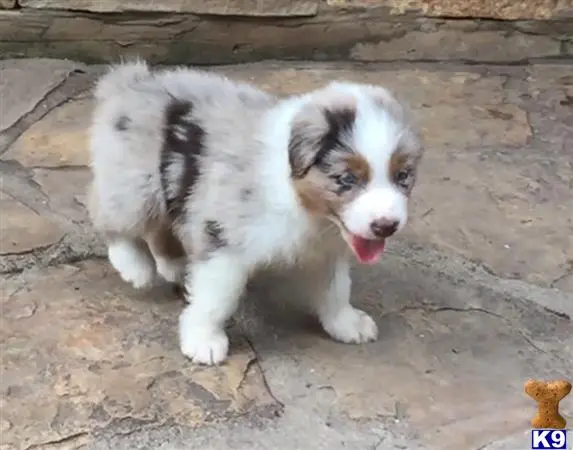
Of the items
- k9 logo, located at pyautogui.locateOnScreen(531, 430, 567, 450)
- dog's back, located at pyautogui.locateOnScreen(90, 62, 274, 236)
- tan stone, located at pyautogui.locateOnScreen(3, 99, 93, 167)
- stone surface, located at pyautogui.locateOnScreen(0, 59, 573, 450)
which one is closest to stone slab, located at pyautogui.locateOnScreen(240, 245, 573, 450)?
stone surface, located at pyautogui.locateOnScreen(0, 59, 573, 450)

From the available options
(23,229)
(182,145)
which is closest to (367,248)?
(182,145)

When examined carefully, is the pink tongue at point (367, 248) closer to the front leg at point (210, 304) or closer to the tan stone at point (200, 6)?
the front leg at point (210, 304)

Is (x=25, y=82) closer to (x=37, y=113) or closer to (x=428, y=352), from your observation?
(x=37, y=113)

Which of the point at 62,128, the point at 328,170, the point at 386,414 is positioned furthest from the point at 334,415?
the point at 62,128

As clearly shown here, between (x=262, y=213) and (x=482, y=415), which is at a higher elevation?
(x=262, y=213)

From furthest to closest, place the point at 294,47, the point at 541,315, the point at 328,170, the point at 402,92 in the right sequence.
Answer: the point at 294,47 < the point at 402,92 < the point at 541,315 < the point at 328,170

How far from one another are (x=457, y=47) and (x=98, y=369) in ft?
7.07

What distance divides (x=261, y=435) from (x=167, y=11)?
2077mm

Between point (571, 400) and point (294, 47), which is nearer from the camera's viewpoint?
point (571, 400)

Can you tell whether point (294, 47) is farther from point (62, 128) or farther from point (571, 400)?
point (571, 400)

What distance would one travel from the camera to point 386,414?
7.75 feet

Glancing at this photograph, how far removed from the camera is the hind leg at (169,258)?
2.81 meters

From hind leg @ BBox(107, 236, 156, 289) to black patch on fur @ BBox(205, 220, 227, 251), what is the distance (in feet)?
1.25

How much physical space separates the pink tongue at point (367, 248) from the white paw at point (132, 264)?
0.65 meters
